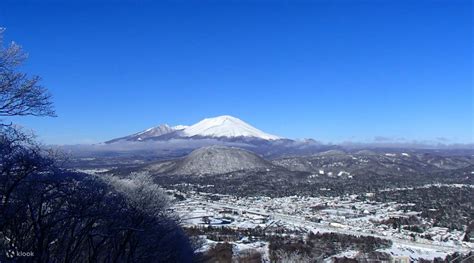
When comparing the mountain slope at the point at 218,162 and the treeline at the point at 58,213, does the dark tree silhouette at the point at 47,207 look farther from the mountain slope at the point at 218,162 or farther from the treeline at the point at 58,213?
the mountain slope at the point at 218,162

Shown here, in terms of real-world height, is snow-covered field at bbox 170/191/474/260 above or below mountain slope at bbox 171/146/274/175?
below

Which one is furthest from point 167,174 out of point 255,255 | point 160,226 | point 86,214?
point 86,214

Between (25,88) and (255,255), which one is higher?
(25,88)

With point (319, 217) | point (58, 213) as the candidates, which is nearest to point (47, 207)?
point (58, 213)

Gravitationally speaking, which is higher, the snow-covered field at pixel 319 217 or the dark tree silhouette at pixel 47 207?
the dark tree silhouette at pixel 47 207

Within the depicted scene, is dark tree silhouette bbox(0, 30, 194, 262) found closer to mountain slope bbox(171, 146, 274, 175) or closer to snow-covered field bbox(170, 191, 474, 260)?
snow-covered field bbox(170, 191, 474, 260)

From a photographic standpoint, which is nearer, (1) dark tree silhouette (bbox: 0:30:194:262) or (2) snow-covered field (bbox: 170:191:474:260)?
(1) dark tree silhouette (bbox: 0:30:194:262)

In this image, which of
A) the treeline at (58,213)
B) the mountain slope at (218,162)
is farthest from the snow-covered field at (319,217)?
the mountain slope at (218,162)

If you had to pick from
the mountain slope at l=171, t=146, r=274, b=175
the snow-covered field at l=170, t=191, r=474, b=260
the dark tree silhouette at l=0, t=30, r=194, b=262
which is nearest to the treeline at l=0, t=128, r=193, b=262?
the dark tree silhouette at l=0, t=30, r=194, b=262

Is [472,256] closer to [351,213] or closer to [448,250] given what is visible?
[448,250]

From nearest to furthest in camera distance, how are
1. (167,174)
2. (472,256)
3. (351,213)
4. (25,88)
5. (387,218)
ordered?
(25,88) → (472,256) → (387,218) → (351,213) → (167,174)

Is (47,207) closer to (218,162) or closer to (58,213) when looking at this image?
(58,213)
